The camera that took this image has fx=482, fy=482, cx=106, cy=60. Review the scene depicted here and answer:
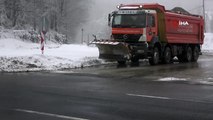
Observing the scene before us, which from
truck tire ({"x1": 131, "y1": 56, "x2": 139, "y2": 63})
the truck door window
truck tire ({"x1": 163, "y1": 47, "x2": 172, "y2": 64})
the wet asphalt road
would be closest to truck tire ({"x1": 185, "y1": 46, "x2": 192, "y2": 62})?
truck tire ({"x1": 163, "y1": 47, "x2": 172, "y2": 64})

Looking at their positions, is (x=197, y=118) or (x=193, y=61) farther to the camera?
(x=193, y=61)

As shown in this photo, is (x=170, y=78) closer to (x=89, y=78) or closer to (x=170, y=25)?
(x=89, y=78)

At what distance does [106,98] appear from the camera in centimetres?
1212

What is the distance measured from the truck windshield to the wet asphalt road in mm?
7825

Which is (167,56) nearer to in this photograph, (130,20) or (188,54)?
(188,54)

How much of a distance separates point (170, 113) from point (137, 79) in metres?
7.64

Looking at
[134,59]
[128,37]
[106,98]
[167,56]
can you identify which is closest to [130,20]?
[128,37]

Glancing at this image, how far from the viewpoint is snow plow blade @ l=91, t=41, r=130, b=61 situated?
81.7 ft

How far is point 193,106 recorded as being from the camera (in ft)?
35.8

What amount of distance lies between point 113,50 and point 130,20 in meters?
1.84

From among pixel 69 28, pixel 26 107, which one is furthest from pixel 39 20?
pixel 26 107

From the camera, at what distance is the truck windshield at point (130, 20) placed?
25391 mm

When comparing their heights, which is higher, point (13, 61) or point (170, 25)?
point (170, 25)

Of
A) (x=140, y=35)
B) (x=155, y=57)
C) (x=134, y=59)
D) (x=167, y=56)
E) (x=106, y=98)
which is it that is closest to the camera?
(x=106, y=98)
